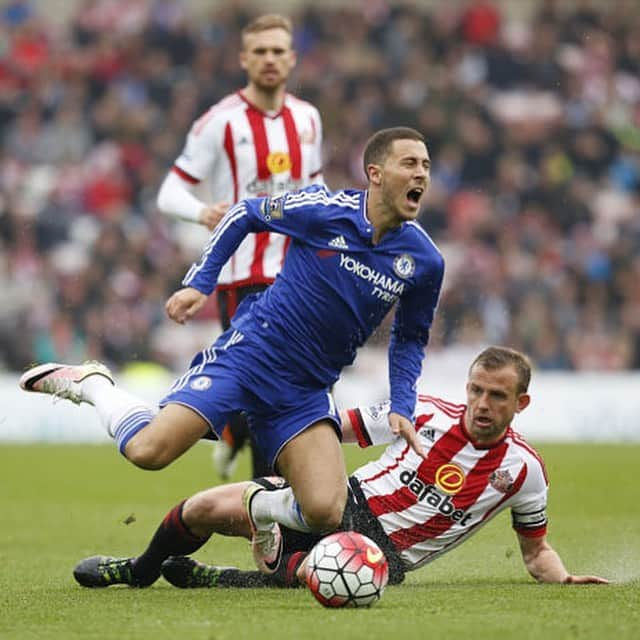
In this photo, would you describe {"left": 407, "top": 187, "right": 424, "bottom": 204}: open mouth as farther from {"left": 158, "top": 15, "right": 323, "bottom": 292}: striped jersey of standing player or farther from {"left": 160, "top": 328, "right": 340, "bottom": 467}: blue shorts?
{"left": 158, "top": 15, "right": 323, "bottom": 292}: striped jersey of standing player

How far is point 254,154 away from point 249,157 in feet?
0.11

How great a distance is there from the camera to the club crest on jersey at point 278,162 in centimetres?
876

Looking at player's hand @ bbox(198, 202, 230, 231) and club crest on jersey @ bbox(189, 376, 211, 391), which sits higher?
player's hand @ bbox(198, 202, 230, 231)

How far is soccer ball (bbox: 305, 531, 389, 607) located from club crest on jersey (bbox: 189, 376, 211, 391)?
3.21ft

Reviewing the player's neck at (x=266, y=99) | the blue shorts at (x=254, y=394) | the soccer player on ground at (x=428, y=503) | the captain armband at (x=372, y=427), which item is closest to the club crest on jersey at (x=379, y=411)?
the captain armband at (x=372, y=427)

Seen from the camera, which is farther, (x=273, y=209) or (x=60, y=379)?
(x=60, y=379)

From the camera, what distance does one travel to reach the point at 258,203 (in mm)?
6641

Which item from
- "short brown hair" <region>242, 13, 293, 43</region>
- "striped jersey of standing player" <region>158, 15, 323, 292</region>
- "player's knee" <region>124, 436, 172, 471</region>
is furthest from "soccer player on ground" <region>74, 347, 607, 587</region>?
"short brown hair" <region>242, 13, 293, 43</region>

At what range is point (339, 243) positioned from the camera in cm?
648

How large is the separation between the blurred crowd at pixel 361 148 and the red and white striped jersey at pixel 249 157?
7984 millimetres

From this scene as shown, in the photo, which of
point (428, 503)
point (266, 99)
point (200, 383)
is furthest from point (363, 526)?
point (266, 99)

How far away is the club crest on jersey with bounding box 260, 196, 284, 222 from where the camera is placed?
21.6ft

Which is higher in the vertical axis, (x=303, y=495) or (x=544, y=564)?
(x=303, y=495)

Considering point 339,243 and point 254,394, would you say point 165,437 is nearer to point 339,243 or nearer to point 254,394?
point 254,394
